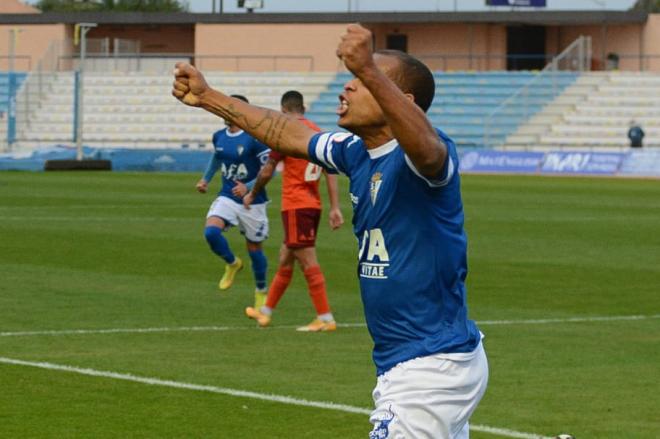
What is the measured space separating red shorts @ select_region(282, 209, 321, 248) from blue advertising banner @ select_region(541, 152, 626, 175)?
35720mm

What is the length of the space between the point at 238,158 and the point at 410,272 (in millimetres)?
10164

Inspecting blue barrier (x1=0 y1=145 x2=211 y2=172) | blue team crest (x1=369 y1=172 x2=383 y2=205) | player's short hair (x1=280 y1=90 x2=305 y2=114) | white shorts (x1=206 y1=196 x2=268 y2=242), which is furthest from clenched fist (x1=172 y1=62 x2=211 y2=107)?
blue barrier (x1=0 y1=145 x2=211 y2=172)

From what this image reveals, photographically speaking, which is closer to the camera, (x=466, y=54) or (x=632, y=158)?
(x=632, y=158)

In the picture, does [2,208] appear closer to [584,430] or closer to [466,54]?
[584,430]

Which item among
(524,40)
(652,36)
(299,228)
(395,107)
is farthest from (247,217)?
(524,40)

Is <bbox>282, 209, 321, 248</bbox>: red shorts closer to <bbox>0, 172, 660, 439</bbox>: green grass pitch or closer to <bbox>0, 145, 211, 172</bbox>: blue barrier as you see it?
<bbox>0, 172, 660, 439</bbox>: green grass pitch

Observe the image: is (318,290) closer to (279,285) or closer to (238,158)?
(279,285)

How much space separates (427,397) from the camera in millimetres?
5484

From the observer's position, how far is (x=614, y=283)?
18.0m

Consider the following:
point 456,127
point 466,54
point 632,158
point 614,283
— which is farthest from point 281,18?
point 614,283

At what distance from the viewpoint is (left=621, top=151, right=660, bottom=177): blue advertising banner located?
4728 centimetres

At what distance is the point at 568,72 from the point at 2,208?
33418 mm

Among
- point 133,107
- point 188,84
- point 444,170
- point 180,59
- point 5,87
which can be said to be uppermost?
point 180,59

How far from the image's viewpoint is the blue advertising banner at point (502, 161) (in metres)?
50.0
